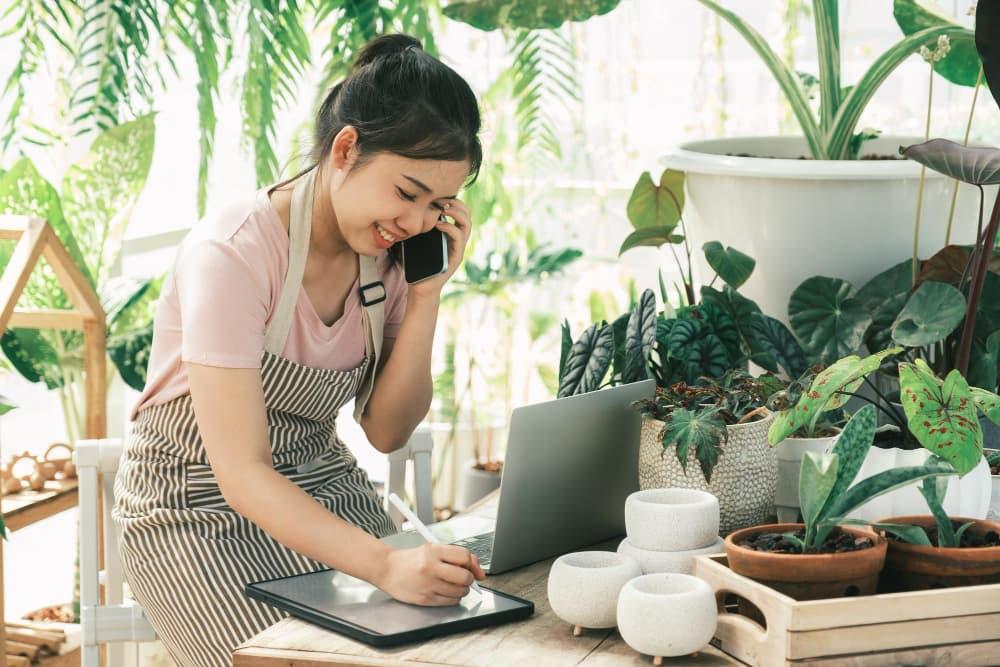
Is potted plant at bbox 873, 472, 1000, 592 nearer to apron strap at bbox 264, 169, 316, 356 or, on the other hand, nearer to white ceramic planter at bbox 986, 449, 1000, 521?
white ceramic planter at bbox 986, 449, 1000, 521

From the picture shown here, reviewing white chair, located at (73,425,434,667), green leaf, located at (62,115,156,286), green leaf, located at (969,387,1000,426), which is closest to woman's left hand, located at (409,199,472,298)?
white chair, located at (73,425,434,667)

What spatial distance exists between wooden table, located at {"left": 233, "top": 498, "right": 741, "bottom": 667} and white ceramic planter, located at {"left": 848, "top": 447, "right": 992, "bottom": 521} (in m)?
0.29

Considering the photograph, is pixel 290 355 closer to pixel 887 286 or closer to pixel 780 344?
pixel 780 344

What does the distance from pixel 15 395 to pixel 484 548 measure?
6.87ft

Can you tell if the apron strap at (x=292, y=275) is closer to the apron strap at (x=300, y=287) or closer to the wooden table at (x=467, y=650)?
the apron strap at (x=300, y=287)

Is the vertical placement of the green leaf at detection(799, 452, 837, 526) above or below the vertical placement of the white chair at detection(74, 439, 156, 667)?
above

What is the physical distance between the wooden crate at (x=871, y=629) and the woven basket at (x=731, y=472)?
0.23 metres

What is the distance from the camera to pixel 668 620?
89cm

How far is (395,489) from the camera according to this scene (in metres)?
1.67

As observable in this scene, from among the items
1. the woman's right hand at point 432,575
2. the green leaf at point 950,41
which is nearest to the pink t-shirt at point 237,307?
the woman's right hand at point 432,575

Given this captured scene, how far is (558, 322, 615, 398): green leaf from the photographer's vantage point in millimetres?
1380

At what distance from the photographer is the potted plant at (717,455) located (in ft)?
3.74

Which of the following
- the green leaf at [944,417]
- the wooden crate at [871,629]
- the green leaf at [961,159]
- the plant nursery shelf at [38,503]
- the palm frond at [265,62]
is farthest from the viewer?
the palm frond at [265,62]

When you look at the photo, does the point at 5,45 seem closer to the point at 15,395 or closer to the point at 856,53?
the point at 15,395
